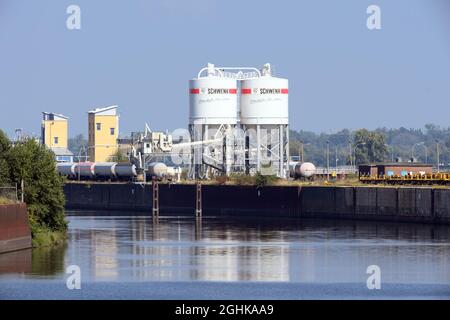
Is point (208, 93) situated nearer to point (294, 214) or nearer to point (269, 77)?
point (269, 77)

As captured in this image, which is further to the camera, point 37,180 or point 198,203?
point 198,203

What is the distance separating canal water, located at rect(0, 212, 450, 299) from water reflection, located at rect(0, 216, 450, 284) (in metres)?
0.06

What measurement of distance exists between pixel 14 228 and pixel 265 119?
73.4 m

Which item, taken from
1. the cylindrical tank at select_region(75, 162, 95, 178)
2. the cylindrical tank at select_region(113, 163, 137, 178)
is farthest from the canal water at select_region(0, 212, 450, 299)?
the cylindrical tank at select_region(75, 162, 95, 178)

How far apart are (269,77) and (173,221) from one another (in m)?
29.7

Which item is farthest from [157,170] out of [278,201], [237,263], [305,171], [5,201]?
[5,201]

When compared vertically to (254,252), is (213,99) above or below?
above

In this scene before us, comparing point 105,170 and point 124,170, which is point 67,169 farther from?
point 124,170

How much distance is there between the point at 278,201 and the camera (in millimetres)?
149500

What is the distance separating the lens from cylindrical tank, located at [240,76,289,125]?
160250mm

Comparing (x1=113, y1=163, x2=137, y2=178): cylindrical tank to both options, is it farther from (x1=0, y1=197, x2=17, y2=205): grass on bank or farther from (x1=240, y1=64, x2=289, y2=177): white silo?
(x1=0, y1=197, x2=17, y2=205): grass on bank

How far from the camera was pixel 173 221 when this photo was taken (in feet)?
450

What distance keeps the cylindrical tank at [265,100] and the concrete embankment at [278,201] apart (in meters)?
9.77
